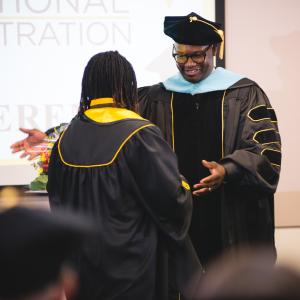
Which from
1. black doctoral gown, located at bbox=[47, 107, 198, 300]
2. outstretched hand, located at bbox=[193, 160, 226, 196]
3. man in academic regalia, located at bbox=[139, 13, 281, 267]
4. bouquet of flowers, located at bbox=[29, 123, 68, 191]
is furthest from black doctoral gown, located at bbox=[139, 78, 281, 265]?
bouquet of flowers, located at bbox=[29, 123, 68, 191]

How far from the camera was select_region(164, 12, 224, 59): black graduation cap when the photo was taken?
3.31m

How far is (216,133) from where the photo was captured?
11.1 ft

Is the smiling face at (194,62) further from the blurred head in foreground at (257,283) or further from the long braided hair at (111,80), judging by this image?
the blurred head in foreground at (257,283)

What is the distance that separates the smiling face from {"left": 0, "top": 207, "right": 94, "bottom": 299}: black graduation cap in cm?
225

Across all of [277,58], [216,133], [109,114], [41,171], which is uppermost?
[277,58]

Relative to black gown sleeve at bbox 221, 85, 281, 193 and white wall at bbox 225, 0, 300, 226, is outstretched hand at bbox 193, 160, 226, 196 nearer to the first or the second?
black gown sleeve at bbox 221, 85, 281, 193

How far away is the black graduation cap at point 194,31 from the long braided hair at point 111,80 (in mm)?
678

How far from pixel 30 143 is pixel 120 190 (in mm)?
2165

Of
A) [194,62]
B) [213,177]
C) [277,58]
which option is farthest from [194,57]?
[277,58]

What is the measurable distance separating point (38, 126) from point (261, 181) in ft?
6.58

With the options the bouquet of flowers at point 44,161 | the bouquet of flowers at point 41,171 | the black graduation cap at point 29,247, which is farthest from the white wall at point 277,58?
the black graduation cap at point 29,247

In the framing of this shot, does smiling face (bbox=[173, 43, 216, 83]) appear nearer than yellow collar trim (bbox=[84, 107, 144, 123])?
No

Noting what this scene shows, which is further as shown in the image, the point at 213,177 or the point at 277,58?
the point at 277,58

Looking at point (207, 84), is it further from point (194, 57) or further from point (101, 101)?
point (101, 101)
